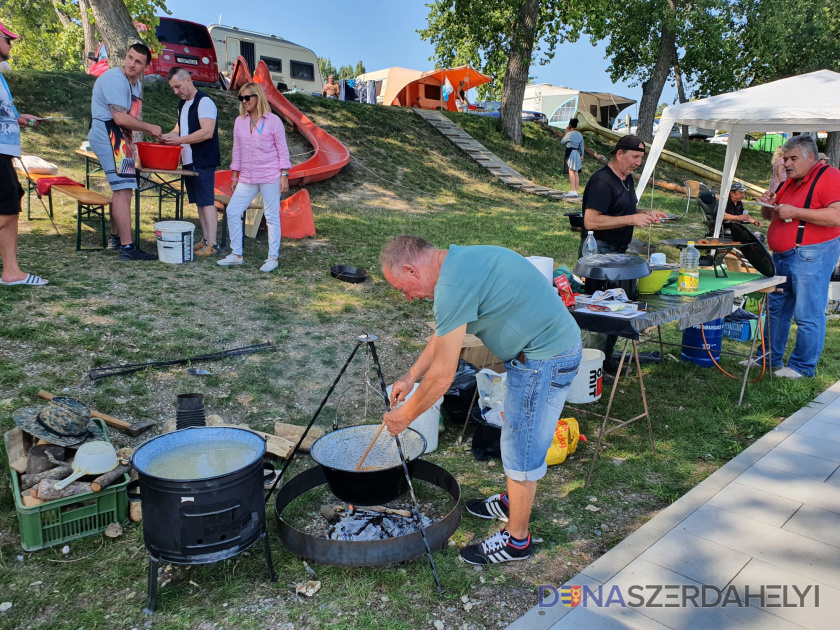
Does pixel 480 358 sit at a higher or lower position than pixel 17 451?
higher

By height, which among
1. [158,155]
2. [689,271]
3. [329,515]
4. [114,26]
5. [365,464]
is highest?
[114,26]

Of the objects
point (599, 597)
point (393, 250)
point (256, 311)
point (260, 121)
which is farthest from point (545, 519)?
point (260, 121)

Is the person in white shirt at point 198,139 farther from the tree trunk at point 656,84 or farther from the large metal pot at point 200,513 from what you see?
the tree trunk at point 656,84

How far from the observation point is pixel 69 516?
2.86m

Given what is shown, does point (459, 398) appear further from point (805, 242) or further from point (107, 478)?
point (805, 242)

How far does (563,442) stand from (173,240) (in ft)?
16.5

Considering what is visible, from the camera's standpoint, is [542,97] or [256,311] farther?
[542,97]

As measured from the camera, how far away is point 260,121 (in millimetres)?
6730

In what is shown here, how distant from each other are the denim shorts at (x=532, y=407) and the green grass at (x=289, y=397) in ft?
1.75

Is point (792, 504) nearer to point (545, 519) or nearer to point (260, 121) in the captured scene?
point (545, 519)

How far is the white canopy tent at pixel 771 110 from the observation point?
7.60 meters

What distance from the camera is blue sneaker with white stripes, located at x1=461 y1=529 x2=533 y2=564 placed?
2.88 metres

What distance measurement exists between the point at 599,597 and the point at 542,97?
1264 inches

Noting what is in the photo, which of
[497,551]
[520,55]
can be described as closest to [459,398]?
[497,551]
